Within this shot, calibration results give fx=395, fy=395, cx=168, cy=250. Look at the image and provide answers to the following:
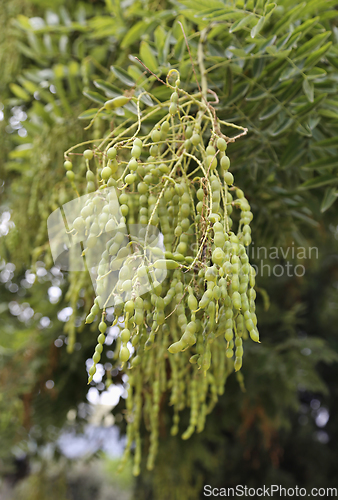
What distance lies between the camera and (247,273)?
0.50 metres

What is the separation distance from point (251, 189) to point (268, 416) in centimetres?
117

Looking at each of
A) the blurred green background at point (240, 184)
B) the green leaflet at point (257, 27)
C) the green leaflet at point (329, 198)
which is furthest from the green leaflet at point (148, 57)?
the green leaflet at point (329, 198)

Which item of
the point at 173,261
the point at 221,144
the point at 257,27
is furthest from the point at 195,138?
the point at 257,27

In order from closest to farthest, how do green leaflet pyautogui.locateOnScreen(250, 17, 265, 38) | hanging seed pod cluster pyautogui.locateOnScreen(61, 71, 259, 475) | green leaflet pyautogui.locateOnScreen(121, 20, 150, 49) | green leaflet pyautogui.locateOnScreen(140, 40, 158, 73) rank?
hanging seed pod cluster pyautogui.locateOnScreen(61, 71, 259, 475)
green leaflet pyautogui.locateOnScreen(250, 17, 265, 38)
green leaflet pyautogui.locateOnScreen(140, 40, 158, 73)
green leaflet pyautogui.locateOnScreen(121, 20, 150, 49)

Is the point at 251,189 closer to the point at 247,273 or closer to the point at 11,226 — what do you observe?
the point at 247,273

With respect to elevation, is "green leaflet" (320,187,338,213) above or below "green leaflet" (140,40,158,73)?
below

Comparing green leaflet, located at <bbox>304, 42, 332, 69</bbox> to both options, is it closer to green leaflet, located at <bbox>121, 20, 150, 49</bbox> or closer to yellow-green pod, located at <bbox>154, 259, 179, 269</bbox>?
green leaflet, located at <bbox>121, 20, 150, 49</bbox>

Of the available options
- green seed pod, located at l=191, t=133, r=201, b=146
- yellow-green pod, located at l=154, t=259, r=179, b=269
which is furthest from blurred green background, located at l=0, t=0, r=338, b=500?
yellow-green pod, located at l=154, t=259, r=179, b=269

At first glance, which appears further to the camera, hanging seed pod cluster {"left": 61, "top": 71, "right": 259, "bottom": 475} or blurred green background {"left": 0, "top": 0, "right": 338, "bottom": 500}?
blurred green background {"left": 0, "top": 0, "right": 338, "bottom": 500}

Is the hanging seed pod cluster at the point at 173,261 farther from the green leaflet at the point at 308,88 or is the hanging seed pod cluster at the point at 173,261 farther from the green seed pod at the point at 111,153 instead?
the green leaflet at the point at 308,88

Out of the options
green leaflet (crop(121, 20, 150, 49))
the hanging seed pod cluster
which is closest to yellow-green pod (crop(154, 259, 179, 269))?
the hanging seed pod cluster

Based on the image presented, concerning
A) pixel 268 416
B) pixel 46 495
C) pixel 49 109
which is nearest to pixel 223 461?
pixel 268 416

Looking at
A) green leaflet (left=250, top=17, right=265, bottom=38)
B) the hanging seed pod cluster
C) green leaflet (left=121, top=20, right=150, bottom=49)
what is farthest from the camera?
green leaflet (left=121, top=20, right=150, bottom=49)

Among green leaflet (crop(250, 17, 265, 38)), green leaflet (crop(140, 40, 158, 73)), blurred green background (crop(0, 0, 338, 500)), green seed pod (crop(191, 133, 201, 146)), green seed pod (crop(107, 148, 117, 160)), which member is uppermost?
green leaflet (crop(250, 17, 265, 38))
